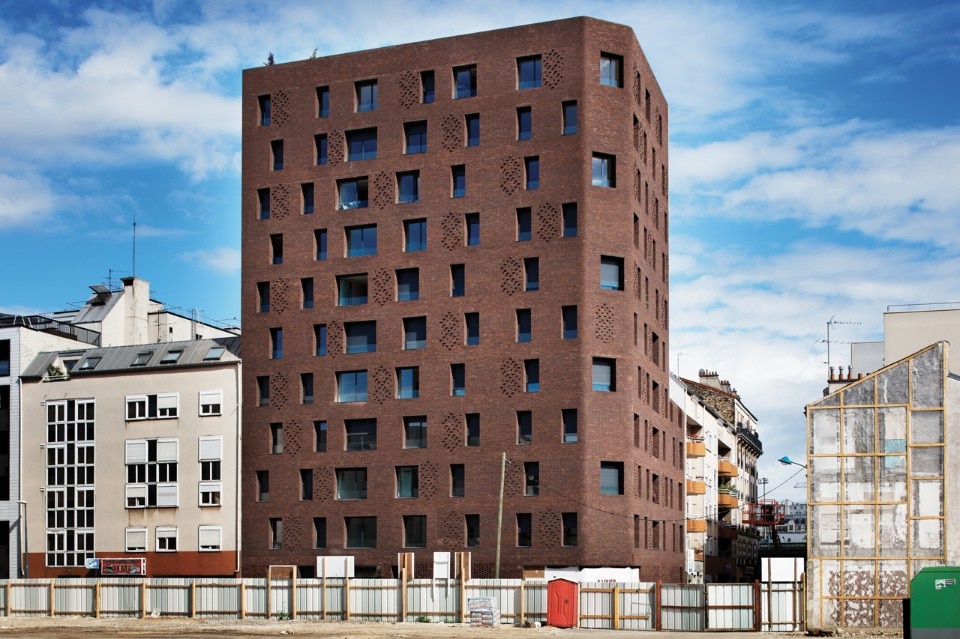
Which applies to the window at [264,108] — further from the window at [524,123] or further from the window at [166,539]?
the window at [166,539]

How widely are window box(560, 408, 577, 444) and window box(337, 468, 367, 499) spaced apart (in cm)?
1458

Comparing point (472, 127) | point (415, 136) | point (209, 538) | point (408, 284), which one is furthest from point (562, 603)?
point (415, 136)

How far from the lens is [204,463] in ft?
314

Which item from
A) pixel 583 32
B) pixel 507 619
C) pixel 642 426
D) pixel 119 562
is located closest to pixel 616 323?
pixel 642 426

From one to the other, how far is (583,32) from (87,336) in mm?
46707

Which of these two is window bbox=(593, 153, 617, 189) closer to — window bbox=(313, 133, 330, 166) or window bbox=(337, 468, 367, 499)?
window bbox=(313, 133, 330, 166)

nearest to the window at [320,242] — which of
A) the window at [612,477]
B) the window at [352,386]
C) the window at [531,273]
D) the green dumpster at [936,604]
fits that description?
the window at [352,386]

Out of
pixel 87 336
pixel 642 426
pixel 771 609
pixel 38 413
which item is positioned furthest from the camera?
pixel 87 336

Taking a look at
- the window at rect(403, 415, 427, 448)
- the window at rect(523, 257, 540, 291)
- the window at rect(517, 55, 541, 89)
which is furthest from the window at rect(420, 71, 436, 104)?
the window at rect(403, 415, 427, 448)

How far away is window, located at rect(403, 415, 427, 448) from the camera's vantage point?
91.2 metres

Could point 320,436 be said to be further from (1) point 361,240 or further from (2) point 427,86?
(2) point 427,86

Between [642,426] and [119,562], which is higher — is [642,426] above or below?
above

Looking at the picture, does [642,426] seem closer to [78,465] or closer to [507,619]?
[507,619]

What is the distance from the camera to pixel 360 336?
309 ft
